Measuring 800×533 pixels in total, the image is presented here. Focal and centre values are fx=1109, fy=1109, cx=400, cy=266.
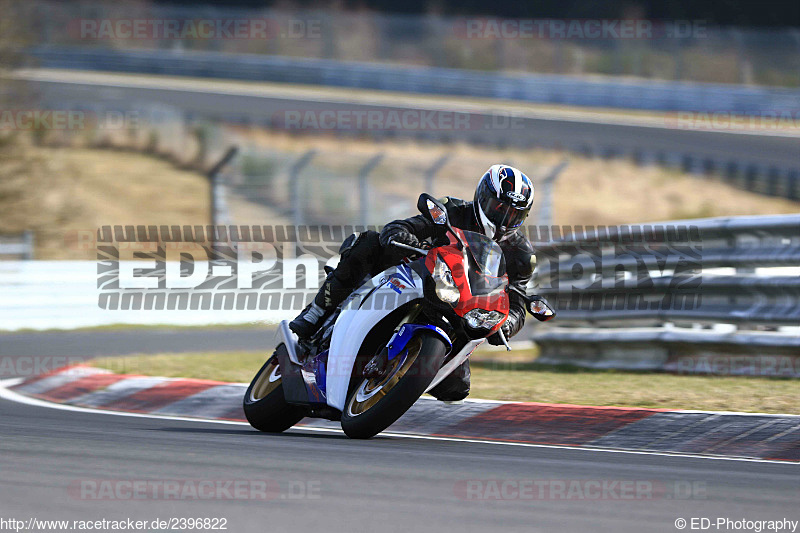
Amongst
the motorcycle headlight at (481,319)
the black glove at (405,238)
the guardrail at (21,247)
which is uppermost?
the black glove at (405,238)

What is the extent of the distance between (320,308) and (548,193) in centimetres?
1235

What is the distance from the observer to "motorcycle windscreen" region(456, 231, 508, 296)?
5660mm

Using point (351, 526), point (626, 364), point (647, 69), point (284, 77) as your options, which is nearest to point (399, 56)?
point (284, 77)

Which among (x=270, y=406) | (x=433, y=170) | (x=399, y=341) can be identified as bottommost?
(x=270, y=406)

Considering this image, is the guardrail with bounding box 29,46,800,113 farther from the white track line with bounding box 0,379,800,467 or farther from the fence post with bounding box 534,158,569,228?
the white track line with bounding box 0,379,800,467

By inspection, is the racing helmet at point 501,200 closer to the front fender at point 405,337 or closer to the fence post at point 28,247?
the front fender at point 405,337

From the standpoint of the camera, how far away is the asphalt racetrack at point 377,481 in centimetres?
380

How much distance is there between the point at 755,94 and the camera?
28.2 metres

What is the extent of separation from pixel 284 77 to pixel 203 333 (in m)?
17.7

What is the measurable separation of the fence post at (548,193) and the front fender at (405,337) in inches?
483

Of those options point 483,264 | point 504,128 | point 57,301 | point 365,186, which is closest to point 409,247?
point 483,264

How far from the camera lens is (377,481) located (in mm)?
4496

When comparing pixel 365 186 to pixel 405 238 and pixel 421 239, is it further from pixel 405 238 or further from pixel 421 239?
pixel 405 238

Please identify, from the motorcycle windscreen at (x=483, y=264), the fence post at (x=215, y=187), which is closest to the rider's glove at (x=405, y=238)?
the motorcycle windscreen at (x=483, y=264)
